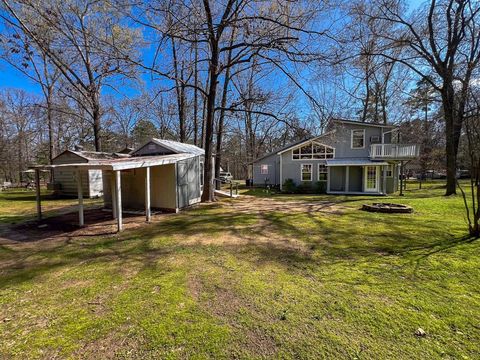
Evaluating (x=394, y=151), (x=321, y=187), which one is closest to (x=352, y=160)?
(x=394, y=151)

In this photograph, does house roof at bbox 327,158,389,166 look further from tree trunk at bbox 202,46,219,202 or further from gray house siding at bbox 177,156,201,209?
gray house siding at bbox 177,156,201,209

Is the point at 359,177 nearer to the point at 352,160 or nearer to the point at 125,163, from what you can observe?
the point at 352,160

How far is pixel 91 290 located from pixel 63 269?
4.32 ft

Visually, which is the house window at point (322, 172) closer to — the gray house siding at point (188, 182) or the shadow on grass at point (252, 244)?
the shadow on grass at point (252, 244)

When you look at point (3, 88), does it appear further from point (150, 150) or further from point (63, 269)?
point (63, 269)

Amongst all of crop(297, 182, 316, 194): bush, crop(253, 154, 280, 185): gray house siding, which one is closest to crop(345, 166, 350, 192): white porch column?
crop(297, 182, 316, 194): bush

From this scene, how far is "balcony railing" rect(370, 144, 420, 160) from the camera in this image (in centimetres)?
1480

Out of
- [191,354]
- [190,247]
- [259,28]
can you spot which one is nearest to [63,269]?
[190,247]

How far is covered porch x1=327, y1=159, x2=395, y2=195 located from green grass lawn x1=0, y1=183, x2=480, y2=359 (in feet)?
34.2

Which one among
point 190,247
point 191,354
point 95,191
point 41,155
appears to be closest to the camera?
point 191,354

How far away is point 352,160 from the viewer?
54.0 ft

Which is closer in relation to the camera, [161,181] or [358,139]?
[161,181]

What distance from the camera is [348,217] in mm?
8148

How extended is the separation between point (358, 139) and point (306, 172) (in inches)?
175
